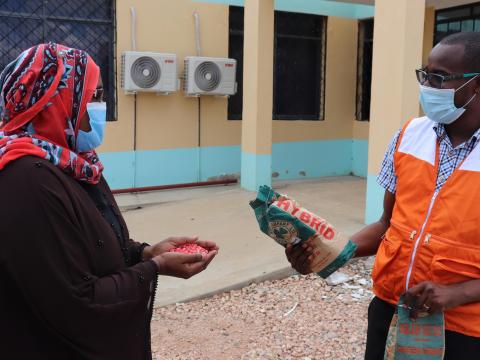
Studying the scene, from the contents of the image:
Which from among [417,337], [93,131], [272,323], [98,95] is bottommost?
[272,323]

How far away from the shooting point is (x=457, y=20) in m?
8.12

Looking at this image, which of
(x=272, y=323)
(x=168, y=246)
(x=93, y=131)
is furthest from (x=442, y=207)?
(x=272, y=323)

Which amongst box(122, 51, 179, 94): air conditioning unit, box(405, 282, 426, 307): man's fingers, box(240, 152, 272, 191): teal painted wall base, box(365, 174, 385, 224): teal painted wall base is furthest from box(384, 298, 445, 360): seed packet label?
box(122, 51, 179, 94): air conditioning unit

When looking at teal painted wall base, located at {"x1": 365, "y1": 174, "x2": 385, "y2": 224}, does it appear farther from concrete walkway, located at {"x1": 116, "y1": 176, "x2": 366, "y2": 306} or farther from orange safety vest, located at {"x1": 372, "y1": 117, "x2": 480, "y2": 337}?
orange safety vest, located at {"x1": 372, "y1": 117, "x2": 480, "y2": 337}

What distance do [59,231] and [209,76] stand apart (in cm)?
646

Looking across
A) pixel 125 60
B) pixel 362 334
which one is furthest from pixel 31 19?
pixel 362 334

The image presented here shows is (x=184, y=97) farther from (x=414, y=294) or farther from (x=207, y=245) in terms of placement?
(x=414, y=294)

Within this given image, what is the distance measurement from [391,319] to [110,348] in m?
1.02

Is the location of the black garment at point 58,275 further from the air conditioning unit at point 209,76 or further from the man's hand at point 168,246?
the air conditioning unit at point 209,76

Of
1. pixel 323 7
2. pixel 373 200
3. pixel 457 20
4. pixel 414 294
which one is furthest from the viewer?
pixel 323 7

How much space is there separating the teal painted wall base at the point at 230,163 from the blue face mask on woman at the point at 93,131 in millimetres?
5778

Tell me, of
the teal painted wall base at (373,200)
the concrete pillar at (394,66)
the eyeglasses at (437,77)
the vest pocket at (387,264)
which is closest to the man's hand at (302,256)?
the vest pocket at (387,264)

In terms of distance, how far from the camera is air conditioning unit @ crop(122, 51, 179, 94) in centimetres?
724

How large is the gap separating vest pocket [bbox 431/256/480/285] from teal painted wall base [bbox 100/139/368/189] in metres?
5.86
